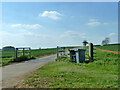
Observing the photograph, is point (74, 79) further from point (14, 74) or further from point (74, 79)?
point (14, 74)

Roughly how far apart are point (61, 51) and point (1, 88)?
11.2 m

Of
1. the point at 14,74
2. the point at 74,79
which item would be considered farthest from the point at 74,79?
the point at 14,74

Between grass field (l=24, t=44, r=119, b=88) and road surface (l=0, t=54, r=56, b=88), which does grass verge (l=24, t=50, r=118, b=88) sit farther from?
road surface (l=0, t=54, r=56, b=88)

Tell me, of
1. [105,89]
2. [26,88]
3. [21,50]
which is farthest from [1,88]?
[21,50]

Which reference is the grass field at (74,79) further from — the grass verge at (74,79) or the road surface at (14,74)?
the road surface at (14,74)

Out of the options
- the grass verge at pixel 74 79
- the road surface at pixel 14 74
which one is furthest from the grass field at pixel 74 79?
the road surface at pixel 14 74

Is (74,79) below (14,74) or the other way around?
the other way around

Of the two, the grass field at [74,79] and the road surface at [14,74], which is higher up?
the grass field at [74,79]

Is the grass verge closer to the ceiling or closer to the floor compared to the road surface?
closer to the ceiling

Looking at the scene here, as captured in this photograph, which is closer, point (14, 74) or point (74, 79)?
point (74, 79)

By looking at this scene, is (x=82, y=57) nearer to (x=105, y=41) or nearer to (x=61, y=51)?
(x=61, y=51)

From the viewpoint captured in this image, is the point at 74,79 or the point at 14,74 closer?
the point at 74,79

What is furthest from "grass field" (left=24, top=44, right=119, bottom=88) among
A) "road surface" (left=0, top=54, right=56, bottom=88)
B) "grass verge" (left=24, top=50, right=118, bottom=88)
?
"road surface" (left=0, top=54, right=56, bottom=88)

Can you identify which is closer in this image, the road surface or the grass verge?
the grass verge
